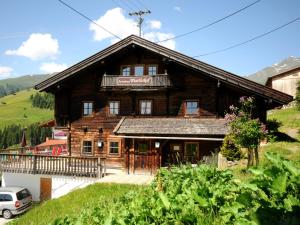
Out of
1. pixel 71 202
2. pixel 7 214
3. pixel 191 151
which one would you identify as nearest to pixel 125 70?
pixel 191 151

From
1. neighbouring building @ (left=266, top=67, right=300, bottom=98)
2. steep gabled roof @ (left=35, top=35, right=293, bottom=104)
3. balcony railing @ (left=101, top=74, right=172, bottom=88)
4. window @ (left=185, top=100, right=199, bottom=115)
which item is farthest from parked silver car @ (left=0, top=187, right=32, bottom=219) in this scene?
neighbouring building @ (left=266, top=67, right=300, bottom=98)

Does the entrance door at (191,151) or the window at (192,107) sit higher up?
the window at (192,107)

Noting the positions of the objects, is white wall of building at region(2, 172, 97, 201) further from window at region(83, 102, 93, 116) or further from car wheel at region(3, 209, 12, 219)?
window at region(83, 102, 93, 116)

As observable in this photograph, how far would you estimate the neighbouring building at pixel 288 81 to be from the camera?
129 ft

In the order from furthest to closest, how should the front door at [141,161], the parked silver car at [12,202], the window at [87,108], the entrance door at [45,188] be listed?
the window at [87,108], the entrance door at [45,188], the front door at [141,161], the parked silver car at [12,202]

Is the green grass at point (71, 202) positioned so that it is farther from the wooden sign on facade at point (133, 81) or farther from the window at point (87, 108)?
the window at point (87, 108)

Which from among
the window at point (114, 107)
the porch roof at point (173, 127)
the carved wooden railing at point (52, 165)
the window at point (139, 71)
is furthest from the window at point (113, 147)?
the window at point (139, 71)

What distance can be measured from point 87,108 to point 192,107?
306 inches

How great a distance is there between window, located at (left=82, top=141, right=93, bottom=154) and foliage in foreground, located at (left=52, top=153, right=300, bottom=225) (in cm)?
1674

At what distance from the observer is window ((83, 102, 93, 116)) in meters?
24.5

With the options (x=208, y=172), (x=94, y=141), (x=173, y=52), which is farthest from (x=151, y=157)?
(x=208, y=172)

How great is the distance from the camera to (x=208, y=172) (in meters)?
8.06

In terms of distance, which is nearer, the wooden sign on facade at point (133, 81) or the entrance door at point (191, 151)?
the entrance door at point (191, 151)

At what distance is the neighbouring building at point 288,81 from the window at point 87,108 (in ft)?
84.5
